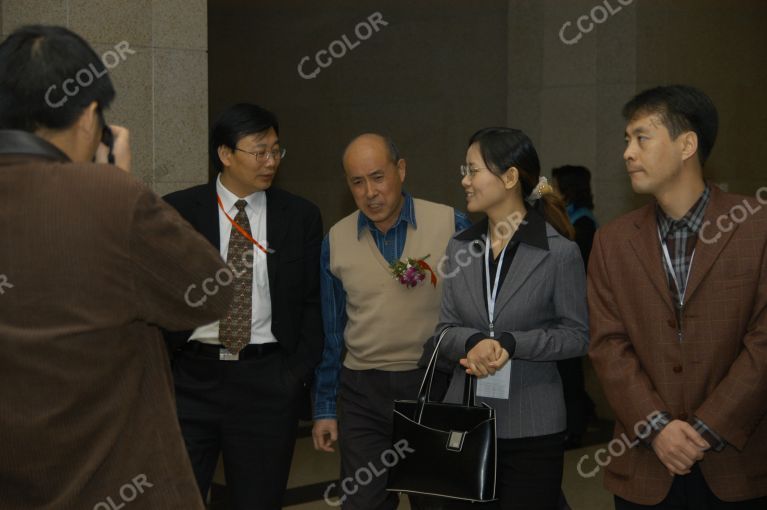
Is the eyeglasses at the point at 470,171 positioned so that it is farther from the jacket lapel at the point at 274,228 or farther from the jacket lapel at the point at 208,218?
the jacket lapel at the point at 208,218

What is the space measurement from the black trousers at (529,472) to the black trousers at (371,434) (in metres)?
0.56

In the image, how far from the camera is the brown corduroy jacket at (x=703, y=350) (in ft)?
9.48

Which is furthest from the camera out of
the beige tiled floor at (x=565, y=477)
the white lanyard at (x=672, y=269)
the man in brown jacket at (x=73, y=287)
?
the beige tiled floor at (x=565, y=477)

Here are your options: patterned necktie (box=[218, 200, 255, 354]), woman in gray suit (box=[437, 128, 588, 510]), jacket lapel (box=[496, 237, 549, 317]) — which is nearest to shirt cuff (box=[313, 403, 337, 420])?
patterned necktie (box=[218, 200, 255, 354])

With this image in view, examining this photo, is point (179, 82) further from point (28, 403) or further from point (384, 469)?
point (28, 403)

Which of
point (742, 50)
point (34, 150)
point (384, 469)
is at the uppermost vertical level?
point (742, 50)

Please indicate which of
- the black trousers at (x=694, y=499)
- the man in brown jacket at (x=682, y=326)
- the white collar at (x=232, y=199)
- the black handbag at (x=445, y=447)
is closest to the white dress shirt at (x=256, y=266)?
the white collar at (x=232, y=199)

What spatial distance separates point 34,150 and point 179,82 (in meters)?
3.20

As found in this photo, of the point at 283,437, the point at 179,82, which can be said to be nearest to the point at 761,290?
the point at 283,437

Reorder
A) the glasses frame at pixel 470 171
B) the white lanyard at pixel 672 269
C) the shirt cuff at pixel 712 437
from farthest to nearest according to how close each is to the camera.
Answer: the glasses frame at pixel 470 171 < the white lanyard at pixel 672 269 < the shirt cuff at pixel 712 437

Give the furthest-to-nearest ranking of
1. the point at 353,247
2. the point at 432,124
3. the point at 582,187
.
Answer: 1. the point at 432,124
2. the point at 582,187
3. the point at 353,247

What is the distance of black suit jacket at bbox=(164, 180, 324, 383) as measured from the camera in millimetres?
3791

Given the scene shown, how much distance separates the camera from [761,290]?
9.61 ft

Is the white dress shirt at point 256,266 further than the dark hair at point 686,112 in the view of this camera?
Yes
